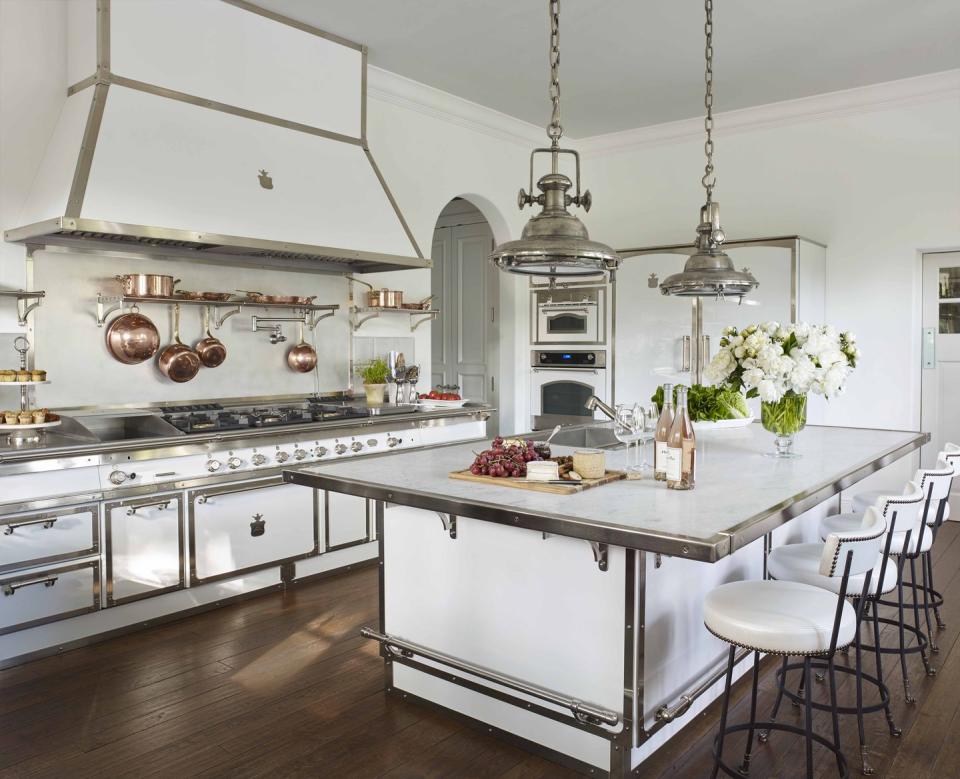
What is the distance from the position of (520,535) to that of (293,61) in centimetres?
328

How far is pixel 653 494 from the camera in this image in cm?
239

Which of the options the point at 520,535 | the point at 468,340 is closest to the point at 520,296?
the point at 468,340

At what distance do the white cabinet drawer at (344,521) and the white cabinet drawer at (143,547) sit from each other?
35.0 inches

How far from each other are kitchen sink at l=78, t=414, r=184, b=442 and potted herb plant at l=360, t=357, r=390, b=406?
1.43 m

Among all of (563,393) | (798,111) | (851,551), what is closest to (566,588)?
(851,551)

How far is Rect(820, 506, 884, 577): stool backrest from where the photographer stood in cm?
213

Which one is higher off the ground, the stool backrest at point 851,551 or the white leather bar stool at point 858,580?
the stool backrest at point 851,551

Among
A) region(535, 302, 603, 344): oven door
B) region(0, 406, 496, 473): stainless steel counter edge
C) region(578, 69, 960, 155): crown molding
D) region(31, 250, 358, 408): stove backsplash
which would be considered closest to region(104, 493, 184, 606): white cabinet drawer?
region(0, 406, 496, 473): stainless steel counter edge

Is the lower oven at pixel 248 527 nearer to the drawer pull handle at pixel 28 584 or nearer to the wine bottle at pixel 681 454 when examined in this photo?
the drawer pull handle at pixel 28 584

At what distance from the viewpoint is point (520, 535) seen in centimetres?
257

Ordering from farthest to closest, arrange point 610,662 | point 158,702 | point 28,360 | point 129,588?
point 28,360, point 129,588, point 158,702, point 610,662

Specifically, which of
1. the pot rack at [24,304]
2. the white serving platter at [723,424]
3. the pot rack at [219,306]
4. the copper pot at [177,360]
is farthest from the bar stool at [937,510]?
the pot rack at [24,304]

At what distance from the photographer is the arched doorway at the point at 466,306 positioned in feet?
24.1

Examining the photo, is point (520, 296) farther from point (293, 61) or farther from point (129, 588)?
point (129, 588)
